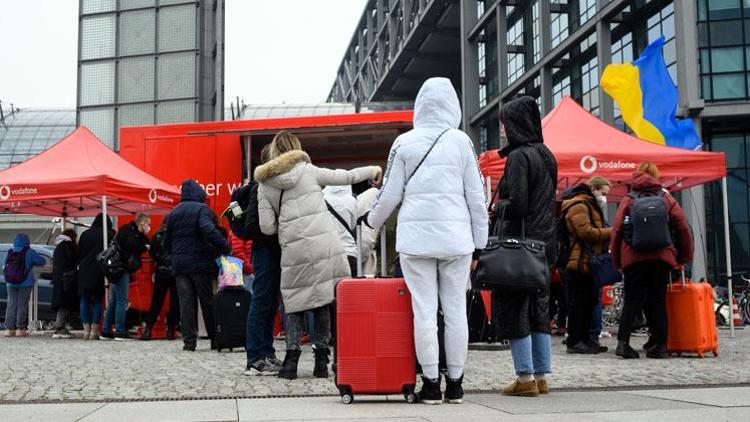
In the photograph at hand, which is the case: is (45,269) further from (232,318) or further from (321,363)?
(321,363)

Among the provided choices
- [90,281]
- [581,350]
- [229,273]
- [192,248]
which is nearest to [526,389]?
[581,350]

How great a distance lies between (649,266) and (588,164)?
296cm

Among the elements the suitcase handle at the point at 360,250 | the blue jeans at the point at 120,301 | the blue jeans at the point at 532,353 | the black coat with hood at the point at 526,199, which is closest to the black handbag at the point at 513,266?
the black coat with hood at the point at 526,199

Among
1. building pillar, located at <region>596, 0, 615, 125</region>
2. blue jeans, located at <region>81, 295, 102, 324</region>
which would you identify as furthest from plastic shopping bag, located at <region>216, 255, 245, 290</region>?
building pillar, located at <region>596, 0, 615, 125</region>

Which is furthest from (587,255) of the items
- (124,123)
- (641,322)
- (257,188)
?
(124,123)

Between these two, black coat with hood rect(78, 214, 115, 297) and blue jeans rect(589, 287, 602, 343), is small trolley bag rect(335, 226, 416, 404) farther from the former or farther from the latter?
black coat with hood rect(78, 214, 115, 297)

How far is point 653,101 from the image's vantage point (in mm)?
13672

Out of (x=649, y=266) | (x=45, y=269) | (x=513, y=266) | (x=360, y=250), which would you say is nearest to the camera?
(x=513, y=266)

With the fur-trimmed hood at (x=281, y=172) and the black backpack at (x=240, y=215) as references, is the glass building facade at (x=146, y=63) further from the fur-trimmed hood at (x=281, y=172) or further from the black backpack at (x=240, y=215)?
the fur-trimmed hood at (x=281, y=172)

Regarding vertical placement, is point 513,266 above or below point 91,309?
above

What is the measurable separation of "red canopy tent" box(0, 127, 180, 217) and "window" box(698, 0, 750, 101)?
18.1m

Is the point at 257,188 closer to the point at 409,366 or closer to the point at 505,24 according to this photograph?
the point at 409,366

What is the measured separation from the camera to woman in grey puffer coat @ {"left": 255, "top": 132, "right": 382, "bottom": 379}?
6.57m

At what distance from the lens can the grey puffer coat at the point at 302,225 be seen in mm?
6566
